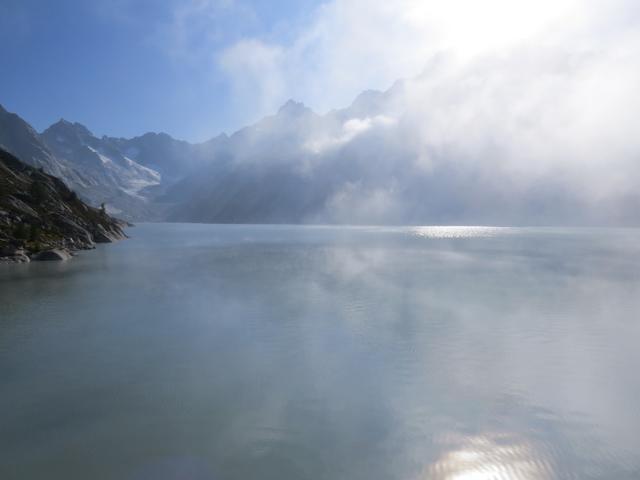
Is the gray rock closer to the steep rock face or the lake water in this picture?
the steep rock face

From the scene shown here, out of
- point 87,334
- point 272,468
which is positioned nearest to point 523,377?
point 272,468

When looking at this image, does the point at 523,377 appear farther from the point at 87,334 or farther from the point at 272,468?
the point at 87,334

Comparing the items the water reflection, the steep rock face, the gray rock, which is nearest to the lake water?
the water reflection

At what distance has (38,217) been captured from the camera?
72812 millimetres

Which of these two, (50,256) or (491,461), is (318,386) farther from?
(50,256)

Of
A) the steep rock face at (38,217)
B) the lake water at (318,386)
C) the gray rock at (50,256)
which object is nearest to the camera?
the lake water at (318,386)

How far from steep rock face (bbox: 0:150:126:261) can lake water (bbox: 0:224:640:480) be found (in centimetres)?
3383

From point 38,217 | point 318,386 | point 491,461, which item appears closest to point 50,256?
point 38,217

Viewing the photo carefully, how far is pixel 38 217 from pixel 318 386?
76017 millimetres

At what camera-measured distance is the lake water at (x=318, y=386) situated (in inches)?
471

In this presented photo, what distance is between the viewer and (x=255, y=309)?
31312 mm

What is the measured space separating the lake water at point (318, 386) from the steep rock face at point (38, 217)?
33.8 meters

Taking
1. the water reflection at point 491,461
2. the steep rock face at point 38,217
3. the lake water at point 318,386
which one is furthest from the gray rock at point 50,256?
the water reflection at point 491,461

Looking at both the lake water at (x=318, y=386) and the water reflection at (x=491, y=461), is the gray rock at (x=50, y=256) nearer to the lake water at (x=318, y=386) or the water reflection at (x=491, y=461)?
the lake water at (x=318, y=386)
